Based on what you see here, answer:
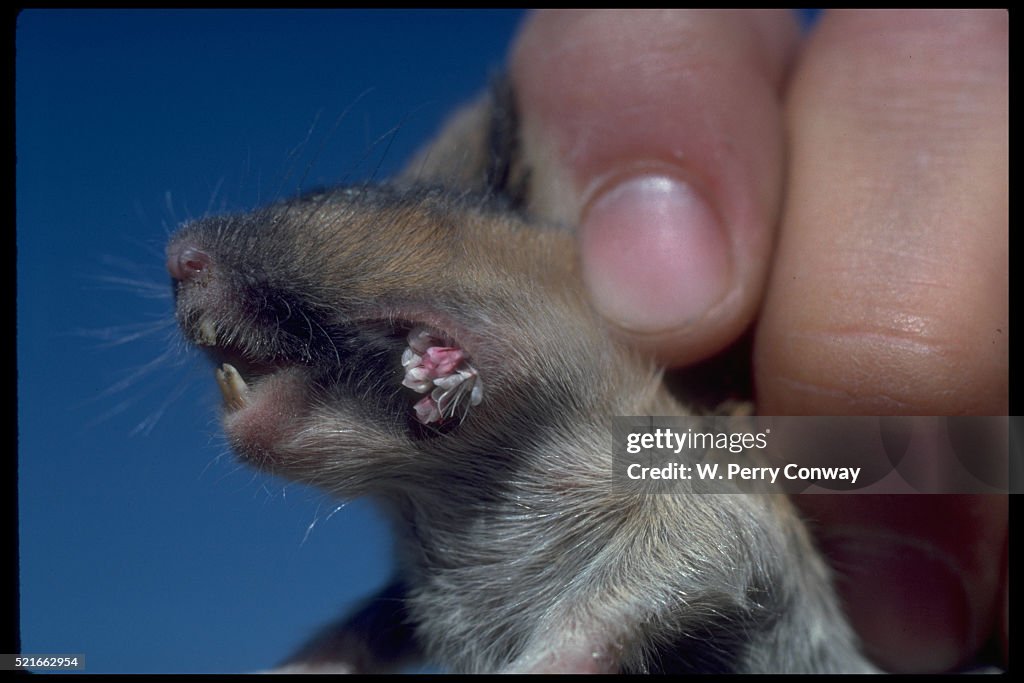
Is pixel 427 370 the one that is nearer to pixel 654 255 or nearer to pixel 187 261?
pixel 187 261

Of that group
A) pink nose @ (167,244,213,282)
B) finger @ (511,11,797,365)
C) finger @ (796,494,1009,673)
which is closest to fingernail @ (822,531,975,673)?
finger @ (796,494,1009,673)

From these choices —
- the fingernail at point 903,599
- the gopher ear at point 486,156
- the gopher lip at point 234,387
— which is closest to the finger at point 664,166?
the gopher ear at point 486,156

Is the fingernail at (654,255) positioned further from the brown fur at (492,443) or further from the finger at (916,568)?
the finger at (916,568)

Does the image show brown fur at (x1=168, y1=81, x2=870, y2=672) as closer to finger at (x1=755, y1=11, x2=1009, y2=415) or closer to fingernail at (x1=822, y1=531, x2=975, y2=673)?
fingernail at (x1=822, y1=531, x2=975, y2=673)

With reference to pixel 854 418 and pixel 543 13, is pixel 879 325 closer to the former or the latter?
pixel 854 418

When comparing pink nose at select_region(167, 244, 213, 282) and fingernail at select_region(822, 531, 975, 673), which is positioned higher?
pink nose at select_region(167, 244, 213, 282)

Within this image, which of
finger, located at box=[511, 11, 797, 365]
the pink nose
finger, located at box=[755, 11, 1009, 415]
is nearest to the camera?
the pink nose

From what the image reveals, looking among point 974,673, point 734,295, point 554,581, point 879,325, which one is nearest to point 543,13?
point 734,295
